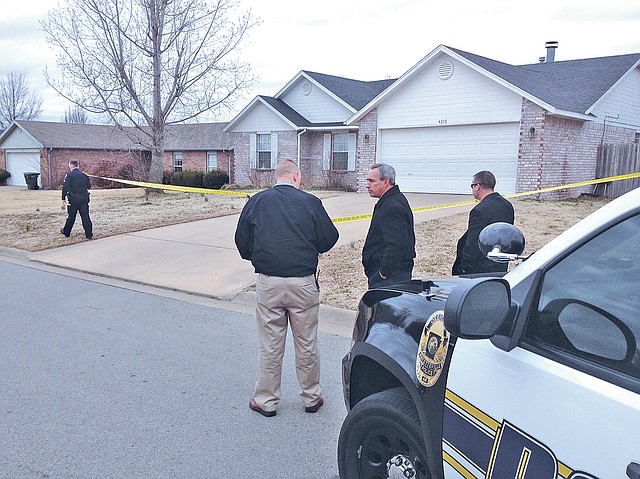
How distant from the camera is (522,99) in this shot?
16.9 m

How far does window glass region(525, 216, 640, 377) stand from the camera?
1777 mm

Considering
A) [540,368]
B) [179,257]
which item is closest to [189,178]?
[179,257]

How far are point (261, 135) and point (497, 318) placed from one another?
25533mm

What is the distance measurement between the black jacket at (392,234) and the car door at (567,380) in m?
2.56

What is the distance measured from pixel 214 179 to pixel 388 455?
3113cm

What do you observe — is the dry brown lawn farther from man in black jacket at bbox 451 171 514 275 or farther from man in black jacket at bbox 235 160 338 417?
man in black jacket at bbox 235 160 338 417

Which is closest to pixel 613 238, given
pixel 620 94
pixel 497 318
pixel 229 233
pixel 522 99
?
pixel 497 318

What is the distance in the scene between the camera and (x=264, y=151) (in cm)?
2681

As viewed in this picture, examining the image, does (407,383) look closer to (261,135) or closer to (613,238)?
(613,238)

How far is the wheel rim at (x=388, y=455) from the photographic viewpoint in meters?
2.57

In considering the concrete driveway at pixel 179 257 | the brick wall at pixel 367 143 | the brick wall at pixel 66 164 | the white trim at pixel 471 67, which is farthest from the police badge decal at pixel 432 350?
the brick wall at pixel 66 164

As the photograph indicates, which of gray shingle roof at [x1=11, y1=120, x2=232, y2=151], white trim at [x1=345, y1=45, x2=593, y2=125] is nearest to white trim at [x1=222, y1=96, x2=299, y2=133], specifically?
white trim at [x1=345, y1=45, x2=593, y2=125]

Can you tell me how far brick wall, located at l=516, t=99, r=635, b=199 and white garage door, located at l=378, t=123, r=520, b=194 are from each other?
1.56 feet

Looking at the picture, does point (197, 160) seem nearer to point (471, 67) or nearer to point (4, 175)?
point (4, 175)
